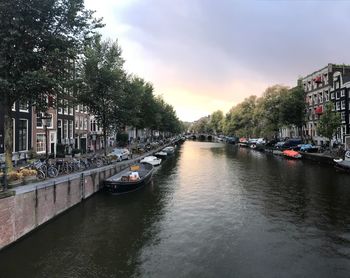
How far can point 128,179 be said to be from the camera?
30906 millimetres

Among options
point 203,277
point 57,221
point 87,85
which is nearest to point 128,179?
point 57,221

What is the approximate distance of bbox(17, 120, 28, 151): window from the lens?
122 ft

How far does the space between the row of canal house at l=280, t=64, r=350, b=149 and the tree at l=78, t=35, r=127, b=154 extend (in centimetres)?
3892

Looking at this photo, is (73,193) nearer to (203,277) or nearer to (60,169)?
(60,169)

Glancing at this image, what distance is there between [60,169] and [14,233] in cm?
1098

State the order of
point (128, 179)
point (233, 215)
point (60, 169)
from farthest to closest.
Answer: point (128, 179) < point (60, 169) < point (233, 215)

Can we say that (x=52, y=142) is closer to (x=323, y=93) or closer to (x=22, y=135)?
(x=22, y=135)

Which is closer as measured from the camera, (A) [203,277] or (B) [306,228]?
(A) [203,277]

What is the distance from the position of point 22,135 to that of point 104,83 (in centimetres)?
1075

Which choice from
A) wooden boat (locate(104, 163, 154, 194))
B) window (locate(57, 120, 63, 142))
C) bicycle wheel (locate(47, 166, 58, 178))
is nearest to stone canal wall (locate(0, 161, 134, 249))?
bicycle wheel (locate(47, 166, 58, 178))

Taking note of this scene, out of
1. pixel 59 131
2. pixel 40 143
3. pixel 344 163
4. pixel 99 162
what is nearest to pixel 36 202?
pixel 99 162

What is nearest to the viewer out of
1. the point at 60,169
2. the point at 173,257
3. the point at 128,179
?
the point at 173,257

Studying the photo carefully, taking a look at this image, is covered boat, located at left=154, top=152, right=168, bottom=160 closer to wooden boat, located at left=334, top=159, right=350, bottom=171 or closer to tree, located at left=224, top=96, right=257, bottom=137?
wooden boat, located at left=334, top=159, right=350, bottom=171

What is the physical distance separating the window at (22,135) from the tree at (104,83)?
6734 millimetres
